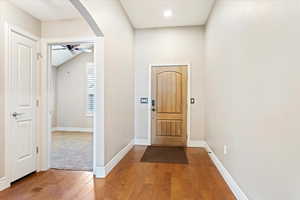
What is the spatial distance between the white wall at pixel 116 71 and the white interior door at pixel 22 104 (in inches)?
46.4

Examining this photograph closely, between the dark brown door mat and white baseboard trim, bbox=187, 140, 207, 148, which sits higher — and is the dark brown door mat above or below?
below

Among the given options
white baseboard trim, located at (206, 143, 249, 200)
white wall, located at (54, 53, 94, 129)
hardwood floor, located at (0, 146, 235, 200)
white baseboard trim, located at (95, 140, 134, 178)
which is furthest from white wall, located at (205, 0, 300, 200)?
white wall, located at (54, 53, 94, 129)

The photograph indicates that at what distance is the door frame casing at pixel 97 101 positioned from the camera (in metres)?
2.74

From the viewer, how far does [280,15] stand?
1.33 metres

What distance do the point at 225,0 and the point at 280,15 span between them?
164cm

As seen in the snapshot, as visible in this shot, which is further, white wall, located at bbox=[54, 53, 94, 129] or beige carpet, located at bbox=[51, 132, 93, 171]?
white wall, located at bbox=[54, 53, 94, 129]

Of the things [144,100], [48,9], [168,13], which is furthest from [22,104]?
[168,13]

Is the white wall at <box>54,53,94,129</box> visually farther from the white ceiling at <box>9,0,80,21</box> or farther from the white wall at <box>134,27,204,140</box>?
the white ceiling at <box>9,0,80,21</box>

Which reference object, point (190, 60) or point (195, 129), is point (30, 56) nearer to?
point (190, 60)

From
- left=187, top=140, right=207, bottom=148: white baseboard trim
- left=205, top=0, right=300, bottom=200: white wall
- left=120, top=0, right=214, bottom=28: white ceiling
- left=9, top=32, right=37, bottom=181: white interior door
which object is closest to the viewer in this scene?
left=205, top=0, right=300, bottom=200: white wall

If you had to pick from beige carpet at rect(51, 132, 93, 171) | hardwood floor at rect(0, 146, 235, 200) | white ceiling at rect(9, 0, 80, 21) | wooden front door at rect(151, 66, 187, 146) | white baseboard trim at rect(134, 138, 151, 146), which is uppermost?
white ceiling at rect(9, 0, 80, 21)

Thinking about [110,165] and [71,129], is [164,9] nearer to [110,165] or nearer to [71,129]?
[110,165]

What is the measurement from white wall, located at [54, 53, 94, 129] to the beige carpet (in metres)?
1.37

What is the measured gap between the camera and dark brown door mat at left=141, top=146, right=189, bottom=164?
3535 mm
